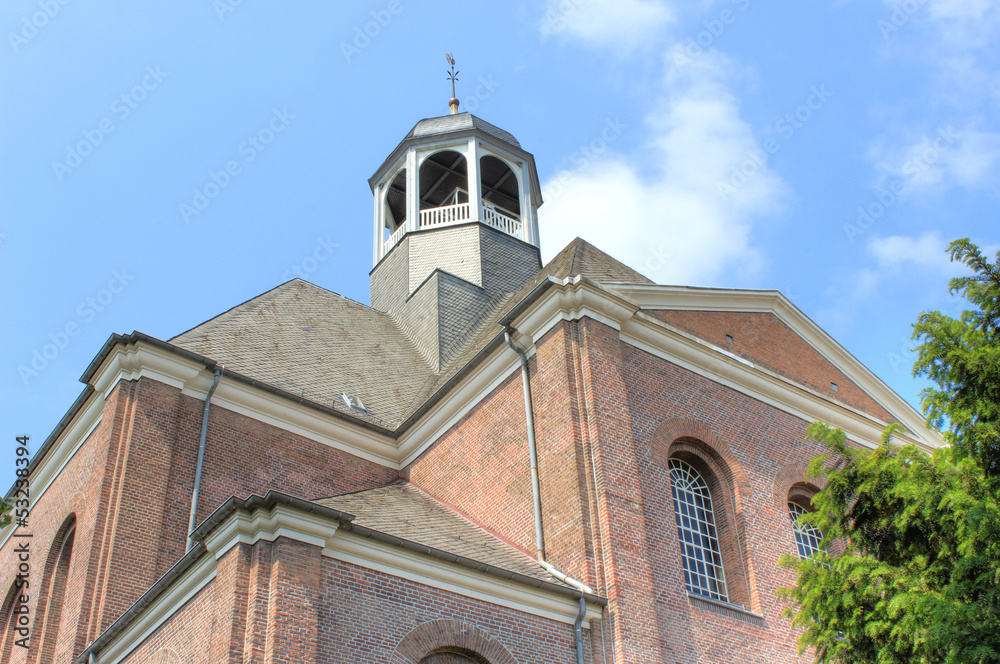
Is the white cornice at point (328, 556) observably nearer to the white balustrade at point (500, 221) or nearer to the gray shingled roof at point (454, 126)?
the white balustrade at point (500, 221)

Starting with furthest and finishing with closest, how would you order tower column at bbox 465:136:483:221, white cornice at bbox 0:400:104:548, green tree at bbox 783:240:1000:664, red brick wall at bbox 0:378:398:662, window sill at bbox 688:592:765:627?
tower column at bbox 465:136:483:221 → white cornice at bbox 0:400:104:548 → red brick wall at bbox 0:378:398:662 → window sill at bbox 688:592:765:627 → green tree at bbox 783:240:1000:664

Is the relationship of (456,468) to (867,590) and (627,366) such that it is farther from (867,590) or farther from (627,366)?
(867,590)

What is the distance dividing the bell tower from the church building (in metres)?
1.69

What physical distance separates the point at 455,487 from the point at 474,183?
10.5 metres

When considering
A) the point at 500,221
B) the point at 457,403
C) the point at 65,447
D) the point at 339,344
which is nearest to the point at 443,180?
the point at 500,221

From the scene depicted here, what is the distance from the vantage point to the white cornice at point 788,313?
50.4 ft

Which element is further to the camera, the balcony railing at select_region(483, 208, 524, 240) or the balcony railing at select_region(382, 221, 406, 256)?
the balcony railing at select_region(382, 221, 406, 256)

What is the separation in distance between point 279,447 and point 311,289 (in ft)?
23.1

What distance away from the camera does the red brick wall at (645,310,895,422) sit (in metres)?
15.9

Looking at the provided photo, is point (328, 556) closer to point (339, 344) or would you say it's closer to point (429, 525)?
point (429, 525)

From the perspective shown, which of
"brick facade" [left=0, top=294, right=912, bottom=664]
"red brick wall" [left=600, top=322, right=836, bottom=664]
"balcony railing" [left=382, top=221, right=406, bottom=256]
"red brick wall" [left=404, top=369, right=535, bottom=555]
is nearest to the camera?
"brick facade" [left=0, top=294, right=912, bottom=664]

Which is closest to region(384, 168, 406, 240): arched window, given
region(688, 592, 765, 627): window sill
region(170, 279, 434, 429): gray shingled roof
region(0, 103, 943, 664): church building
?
region(170, 279, 434, 429): gray shingled roof

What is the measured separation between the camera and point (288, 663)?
30.4 feet

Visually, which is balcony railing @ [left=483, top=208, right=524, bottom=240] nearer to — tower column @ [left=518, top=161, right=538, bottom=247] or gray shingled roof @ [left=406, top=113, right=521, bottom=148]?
tower column @ [left=518, top=161, right=538, bottom=247]
